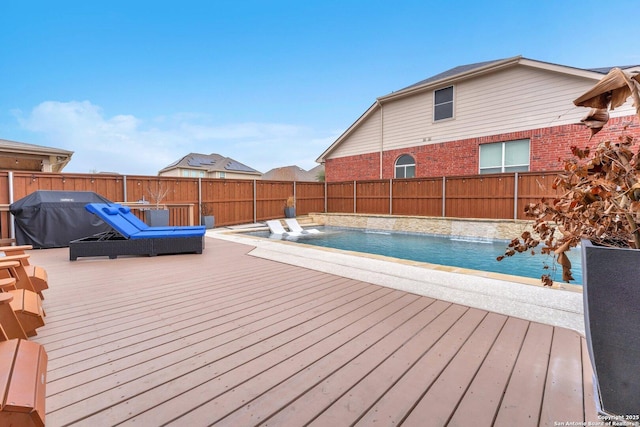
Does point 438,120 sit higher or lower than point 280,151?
lower

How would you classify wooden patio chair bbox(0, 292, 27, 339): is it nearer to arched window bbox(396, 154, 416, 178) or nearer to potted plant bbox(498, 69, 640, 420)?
potted plant bbox(498, 69, 640, 420)

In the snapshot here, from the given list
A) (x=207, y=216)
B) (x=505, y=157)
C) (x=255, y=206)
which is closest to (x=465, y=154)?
(x=505, y=157)

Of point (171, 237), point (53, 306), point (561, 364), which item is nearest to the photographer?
point (561, 364)

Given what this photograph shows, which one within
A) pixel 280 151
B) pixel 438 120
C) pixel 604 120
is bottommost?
pixel 604 120

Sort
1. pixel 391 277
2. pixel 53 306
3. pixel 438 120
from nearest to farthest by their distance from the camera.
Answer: pixel 53 306
pixel 391 277
pixel 438 120

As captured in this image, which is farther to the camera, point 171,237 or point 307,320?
point 171,237

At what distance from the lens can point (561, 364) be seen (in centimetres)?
180

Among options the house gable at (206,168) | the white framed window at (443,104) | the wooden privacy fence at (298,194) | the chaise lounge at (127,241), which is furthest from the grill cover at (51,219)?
the house gable at (206,168)

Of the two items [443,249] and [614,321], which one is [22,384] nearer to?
[614,321]

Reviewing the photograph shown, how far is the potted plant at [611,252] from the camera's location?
1.23 metres

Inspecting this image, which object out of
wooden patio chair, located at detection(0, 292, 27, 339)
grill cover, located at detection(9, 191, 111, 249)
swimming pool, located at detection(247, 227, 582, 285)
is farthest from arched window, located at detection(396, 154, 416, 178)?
wooden patio chair, located at detection(0, 292, 27, 339)

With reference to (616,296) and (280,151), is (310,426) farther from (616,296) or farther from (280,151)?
(280,151)

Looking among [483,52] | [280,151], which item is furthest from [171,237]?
[280,151]

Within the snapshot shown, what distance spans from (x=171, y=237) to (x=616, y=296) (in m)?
5.71
